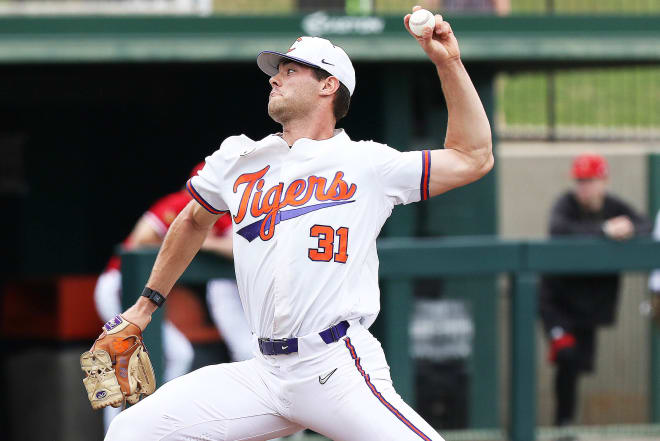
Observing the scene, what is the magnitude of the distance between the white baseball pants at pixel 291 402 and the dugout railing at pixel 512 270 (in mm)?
2046

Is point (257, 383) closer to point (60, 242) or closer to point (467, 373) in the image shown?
point (467, 373)

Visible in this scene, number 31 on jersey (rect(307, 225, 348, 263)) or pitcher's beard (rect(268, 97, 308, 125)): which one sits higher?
pitcher's beard (rect(268, 97, 308, 125))

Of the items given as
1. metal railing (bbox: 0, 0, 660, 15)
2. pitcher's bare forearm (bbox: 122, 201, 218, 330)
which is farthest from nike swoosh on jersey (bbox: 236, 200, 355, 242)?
metal railing (bbox: 0, 0, 660, 15)

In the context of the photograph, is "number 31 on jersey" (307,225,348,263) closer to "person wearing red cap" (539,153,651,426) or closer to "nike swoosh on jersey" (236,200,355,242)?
"nike swoosh on jersey" (236,200,355,242)

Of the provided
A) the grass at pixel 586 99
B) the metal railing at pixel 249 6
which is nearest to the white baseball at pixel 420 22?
the metal railing at pixel 249 6

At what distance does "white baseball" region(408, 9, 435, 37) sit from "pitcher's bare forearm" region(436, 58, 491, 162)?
13 cm

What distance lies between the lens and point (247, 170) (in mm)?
3689

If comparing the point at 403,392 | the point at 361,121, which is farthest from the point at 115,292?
the point at 361,121

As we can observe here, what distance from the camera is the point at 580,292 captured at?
5.99 metres

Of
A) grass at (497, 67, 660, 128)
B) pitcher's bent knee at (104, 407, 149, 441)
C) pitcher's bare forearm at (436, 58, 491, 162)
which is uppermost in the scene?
grass at (497, 67, 660, 128)

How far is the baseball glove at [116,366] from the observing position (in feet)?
12.2

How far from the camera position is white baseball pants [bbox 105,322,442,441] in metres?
3.48

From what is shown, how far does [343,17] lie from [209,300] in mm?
1837

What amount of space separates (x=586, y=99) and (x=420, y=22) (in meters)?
7.62
